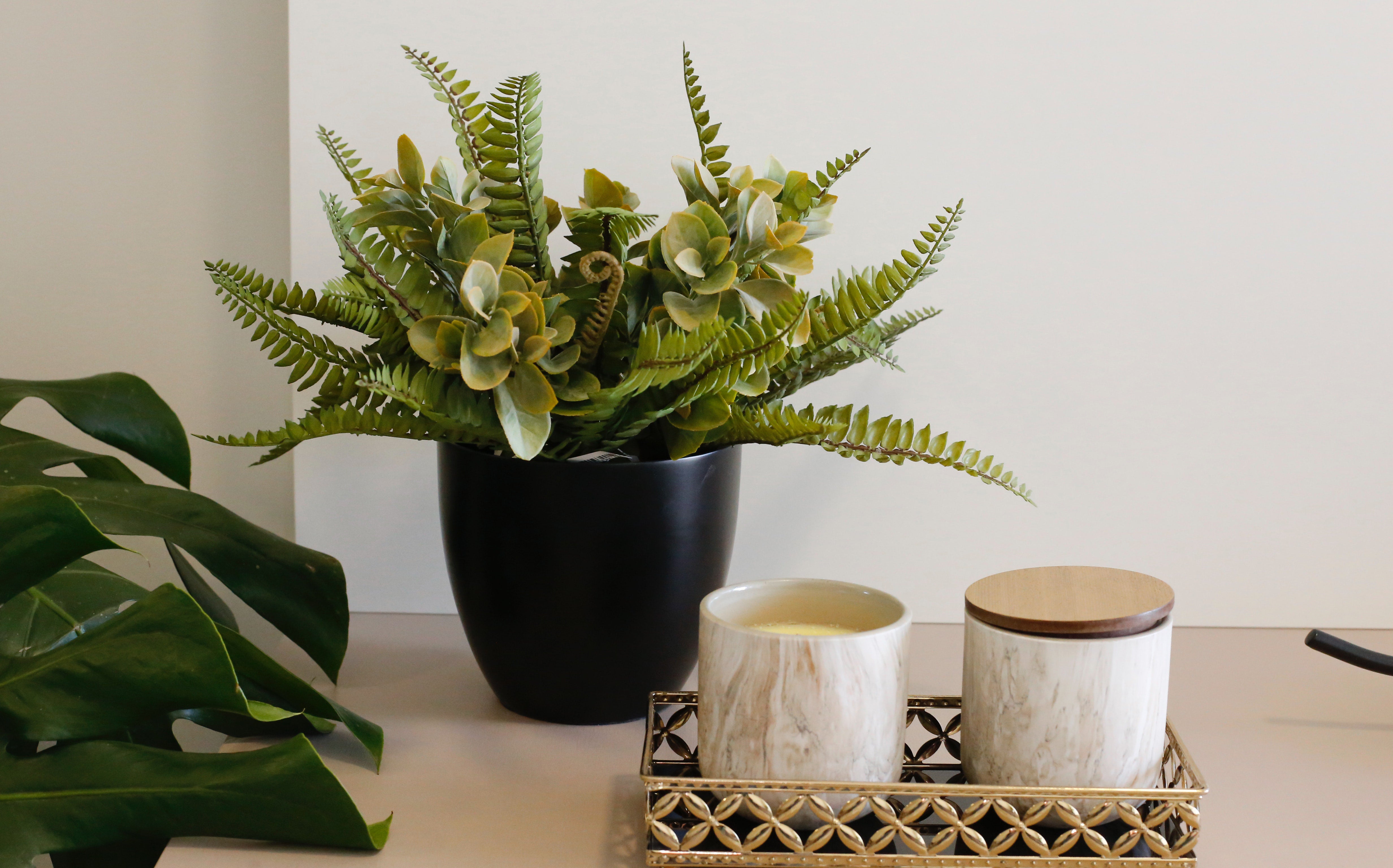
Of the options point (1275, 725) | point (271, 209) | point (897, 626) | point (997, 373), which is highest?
point (271, 209)

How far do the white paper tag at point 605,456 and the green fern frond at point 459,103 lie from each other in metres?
0.18

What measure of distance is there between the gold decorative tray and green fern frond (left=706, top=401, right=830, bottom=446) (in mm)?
202

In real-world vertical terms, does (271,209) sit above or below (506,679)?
above

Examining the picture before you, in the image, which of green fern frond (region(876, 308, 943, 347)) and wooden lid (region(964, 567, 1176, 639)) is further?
green fern frond (region(876, 308, 943, 347))

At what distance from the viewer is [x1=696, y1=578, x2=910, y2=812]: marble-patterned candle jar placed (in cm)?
45

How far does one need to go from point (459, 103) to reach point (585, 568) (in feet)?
0.93

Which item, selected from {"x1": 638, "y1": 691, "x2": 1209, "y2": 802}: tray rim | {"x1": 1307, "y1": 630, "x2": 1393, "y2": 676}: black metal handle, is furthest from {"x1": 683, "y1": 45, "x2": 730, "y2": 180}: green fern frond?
{"x1": 1307, "y1": 630, "x2": 1393, "y2": 676}: black metal handle

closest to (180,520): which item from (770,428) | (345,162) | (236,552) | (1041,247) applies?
(236,552)

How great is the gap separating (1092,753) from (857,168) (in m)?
0.50

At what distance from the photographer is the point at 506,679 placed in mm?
628

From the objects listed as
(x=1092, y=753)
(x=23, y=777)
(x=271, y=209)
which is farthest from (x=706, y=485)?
(x=271, y=209)

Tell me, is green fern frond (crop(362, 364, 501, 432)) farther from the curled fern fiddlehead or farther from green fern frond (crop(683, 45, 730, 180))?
green fern frond (crop(683, 45, 730, 180))

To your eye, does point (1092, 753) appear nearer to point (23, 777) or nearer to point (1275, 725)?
point (1275, 725)

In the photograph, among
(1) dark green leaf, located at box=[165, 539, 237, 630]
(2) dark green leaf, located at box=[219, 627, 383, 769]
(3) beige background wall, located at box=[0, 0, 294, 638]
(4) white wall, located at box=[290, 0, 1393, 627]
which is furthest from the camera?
(3) beige background wall, located at box=[0, 0, 294, 638]
